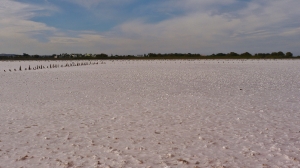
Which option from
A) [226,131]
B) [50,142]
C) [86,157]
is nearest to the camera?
[86,157]

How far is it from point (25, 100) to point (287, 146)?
1078 centimetres

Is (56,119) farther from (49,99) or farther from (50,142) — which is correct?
(49,99)

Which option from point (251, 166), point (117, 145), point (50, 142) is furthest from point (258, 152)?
point (50, 142)

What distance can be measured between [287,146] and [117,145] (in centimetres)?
A: 378

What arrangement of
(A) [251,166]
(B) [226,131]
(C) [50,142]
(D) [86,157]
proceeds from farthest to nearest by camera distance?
(B) [226,131] → (C) [50,142] → (D) [86,157] → (A) [251,166]

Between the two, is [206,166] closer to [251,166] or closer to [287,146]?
[251,166]

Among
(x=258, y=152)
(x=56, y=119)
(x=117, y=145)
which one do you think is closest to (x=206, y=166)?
(x=258, y=152)

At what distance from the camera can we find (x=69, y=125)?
828cm

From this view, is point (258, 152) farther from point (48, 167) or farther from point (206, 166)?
point (48, 167)

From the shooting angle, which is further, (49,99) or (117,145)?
(49,99)

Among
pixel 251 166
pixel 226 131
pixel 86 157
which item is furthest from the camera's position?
pixel 226 131

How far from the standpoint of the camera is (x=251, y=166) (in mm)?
5211

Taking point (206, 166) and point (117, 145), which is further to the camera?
point (117, 145)

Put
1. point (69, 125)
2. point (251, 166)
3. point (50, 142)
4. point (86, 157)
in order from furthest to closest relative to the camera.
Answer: point (69, 125) < point (50, 142) < point (86, 157) < point (251, 166)
